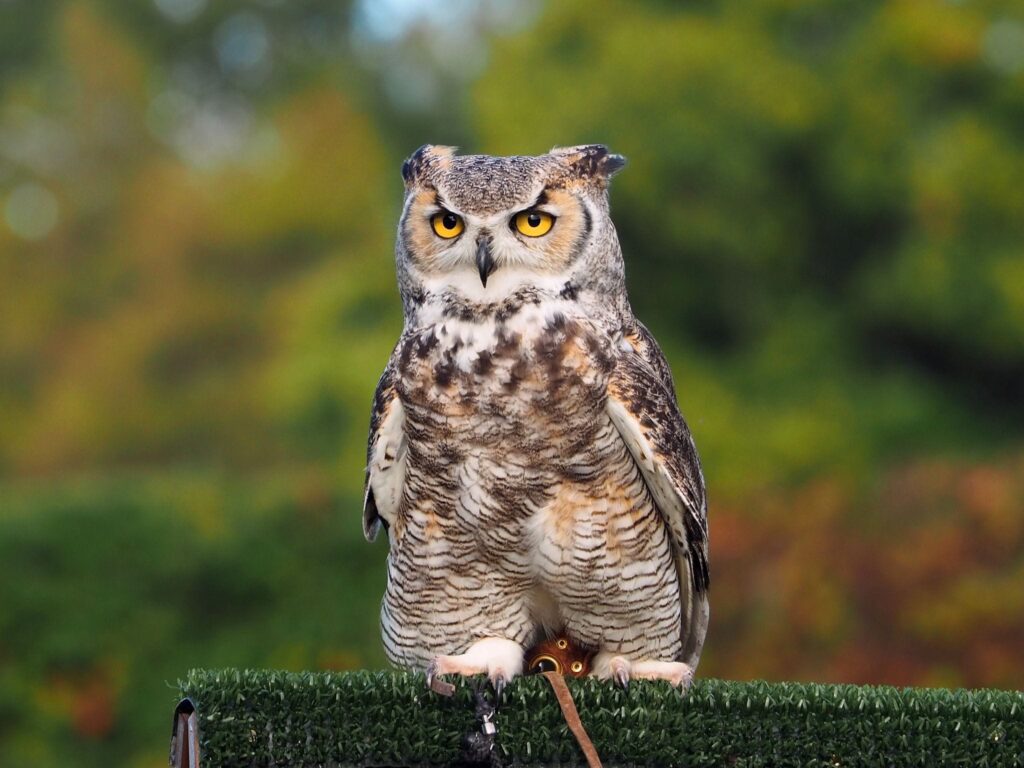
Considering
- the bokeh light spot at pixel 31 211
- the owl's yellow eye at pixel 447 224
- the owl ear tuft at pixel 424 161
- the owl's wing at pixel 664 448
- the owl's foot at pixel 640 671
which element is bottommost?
the owl's foot at pixel 640 671

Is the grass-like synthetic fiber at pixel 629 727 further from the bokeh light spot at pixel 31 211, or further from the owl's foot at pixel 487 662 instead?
the bokeh light spot at pixel 31 211

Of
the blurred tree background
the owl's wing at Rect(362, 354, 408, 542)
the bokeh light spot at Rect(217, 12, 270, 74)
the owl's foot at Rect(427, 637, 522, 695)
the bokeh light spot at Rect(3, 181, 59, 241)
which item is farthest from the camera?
the bokeh light spot at Rect(217, 12, 270, 74)

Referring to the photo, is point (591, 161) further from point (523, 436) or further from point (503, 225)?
point (523, 436)

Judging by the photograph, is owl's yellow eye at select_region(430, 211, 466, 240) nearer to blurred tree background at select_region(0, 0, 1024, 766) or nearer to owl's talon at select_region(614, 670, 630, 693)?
owl's talon at select_region(614, 670, 630, 693)

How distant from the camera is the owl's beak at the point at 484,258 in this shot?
216 cm

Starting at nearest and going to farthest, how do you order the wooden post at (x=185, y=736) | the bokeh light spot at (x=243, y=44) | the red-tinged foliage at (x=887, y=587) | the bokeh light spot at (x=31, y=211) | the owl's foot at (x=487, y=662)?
the wooden post at (x=185, y=736), the owl's foot at (x=487, y=662), the red-tinged foliage at (x=887, y=587), the bokeh light spot at (x=31, y=211), the bokeh light spot at (x=243, y=44)

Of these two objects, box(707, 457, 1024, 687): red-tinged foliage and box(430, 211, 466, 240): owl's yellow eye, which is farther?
box(707, 457, 1024, 687): red-tinged foliage

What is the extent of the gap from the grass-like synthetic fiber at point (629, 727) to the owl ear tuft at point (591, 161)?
877mm

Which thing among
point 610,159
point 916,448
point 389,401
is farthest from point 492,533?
point 916,448

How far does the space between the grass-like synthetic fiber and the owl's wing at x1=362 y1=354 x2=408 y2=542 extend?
431 millimetres

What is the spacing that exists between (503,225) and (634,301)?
457 centimetres

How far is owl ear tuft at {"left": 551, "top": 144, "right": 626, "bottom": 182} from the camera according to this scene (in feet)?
7.52

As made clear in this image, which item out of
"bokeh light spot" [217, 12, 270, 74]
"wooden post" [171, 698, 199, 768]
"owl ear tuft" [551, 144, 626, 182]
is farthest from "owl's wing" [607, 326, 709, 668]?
"bokeh light spot" [217, 12, 270, 74]

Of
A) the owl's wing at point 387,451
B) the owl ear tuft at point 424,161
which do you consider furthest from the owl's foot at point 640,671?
the owl ear tuft at point 424,161
